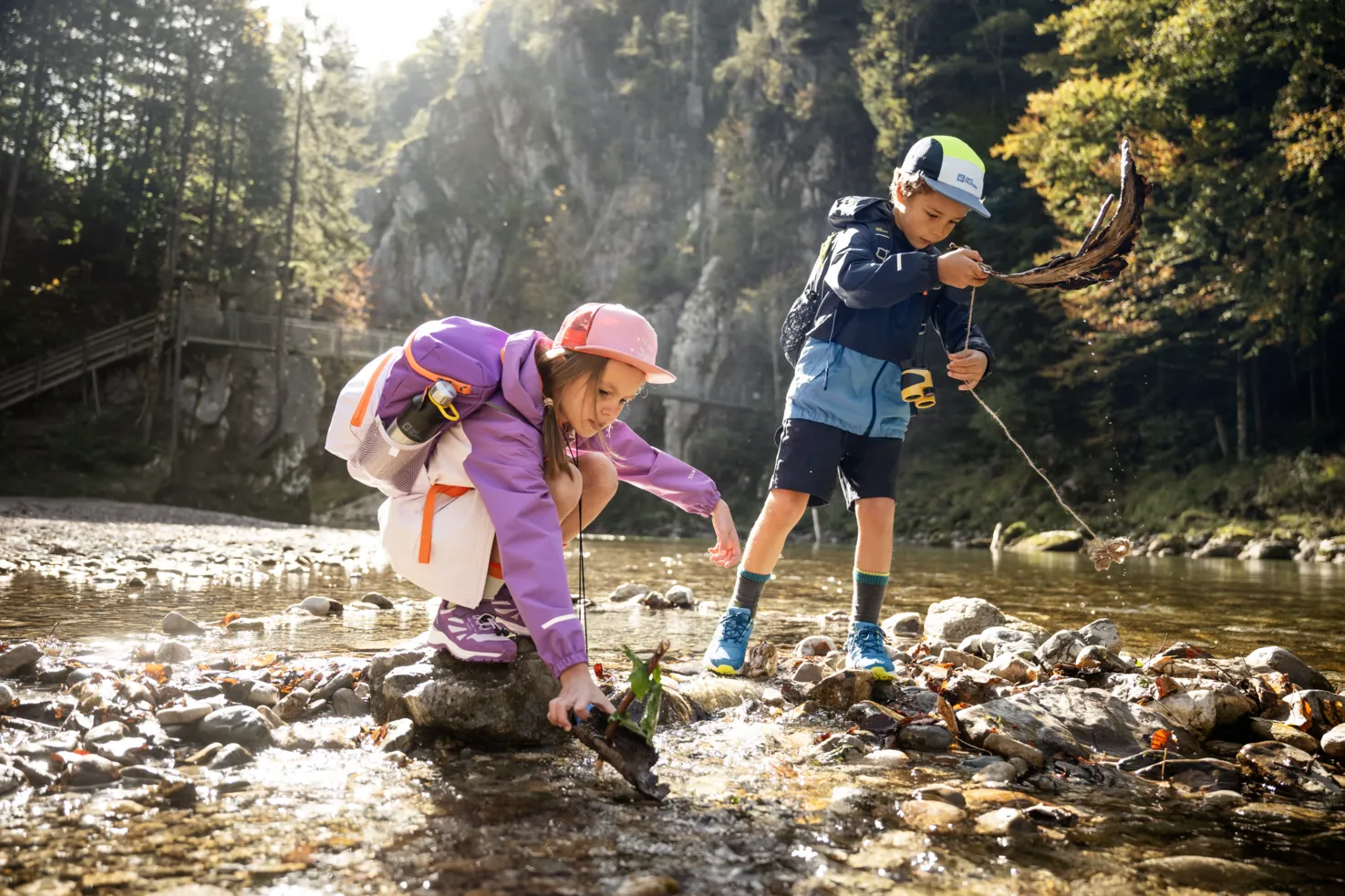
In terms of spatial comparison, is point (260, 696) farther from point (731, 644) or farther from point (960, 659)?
point (960, 659)

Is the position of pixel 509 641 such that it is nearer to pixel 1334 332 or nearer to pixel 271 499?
pixel 271 499

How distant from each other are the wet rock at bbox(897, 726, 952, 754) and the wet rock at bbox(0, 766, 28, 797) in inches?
76.7

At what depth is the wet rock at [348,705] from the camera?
2.54 m

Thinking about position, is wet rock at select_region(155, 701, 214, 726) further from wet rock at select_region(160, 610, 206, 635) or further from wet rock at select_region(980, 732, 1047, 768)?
wet rock at select_region(980, 732, 1047, 768)

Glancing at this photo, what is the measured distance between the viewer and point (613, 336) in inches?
81.4

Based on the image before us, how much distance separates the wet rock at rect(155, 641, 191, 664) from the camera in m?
3.06

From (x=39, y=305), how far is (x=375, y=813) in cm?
2483

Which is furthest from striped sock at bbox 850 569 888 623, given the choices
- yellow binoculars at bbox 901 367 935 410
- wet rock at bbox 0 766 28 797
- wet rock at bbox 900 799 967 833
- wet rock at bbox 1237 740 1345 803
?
wet rock at bbox 0 766 28 797

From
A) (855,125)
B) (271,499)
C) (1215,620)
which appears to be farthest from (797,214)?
(1215,620)

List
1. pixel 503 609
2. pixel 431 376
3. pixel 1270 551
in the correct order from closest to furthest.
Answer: pixel 431 376 < pixel 503 609 < pixel 1270 551

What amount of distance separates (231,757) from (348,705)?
56 centimetres

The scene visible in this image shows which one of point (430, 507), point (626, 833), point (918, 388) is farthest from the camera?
point (918, 388)

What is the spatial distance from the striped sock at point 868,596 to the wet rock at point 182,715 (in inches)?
82.7

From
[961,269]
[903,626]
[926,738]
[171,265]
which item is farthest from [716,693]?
[171,265]
